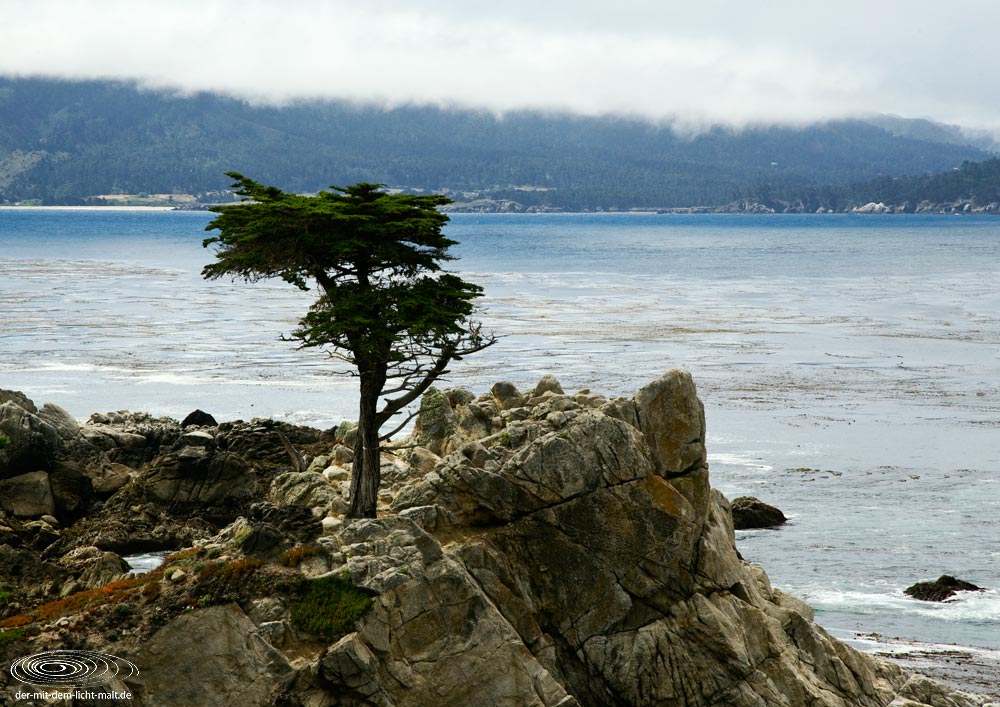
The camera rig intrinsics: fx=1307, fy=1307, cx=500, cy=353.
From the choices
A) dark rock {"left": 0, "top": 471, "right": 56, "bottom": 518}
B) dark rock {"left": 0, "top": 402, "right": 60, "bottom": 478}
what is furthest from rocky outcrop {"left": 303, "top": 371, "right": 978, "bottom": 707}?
dark rock {"left": 0, "top": 402, "right": 60, "bottom": 478}

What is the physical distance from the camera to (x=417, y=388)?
2908cm

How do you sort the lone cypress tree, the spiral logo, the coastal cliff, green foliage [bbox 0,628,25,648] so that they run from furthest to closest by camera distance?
1. the lone cypress tree
2. the coastal cliff
3. green foliage [bbox 0,628,25,648]
4. the spiral logo

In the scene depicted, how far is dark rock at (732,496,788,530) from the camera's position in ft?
138

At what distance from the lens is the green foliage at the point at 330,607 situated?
2188 centimetres

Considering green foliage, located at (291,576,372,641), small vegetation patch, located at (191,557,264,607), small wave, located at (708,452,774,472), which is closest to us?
green foliage, located at (291,576,372,641)

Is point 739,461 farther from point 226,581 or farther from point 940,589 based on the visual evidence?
point 226,581

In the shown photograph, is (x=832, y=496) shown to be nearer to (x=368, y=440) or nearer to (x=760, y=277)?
(x=368, y=440)

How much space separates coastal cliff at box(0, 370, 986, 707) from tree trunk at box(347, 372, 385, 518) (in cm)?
71

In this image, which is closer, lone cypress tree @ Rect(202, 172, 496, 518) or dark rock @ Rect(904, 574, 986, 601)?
lone cypress tree @ Rect(202, 172, 496, 518)

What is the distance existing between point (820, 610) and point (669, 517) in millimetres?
11763

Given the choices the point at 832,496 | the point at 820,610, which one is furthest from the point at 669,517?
the point at 832,496

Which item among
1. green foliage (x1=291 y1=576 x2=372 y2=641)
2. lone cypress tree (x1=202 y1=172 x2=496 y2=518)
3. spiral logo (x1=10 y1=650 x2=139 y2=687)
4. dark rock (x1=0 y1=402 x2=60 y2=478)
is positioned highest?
lone cypress tree (x1=202 y1=172 x2=496 y2=518)

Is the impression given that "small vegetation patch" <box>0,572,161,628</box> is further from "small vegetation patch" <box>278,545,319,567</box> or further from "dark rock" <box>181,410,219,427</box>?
"dark rock" <box>181,410,219,427</box>

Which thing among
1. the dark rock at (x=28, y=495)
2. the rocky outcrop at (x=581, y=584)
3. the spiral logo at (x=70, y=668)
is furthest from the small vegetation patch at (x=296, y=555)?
the dark rock at (x=28, y=495)
